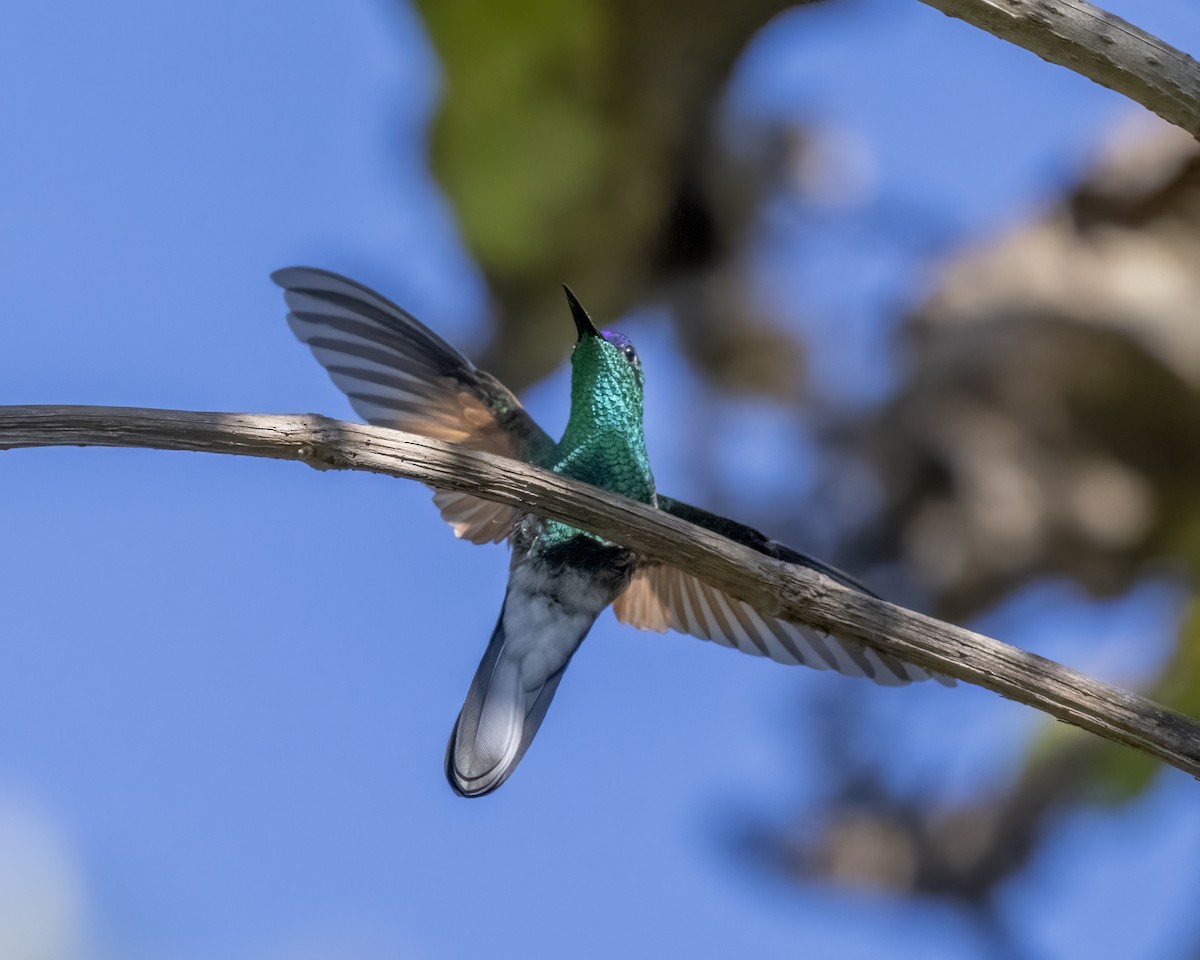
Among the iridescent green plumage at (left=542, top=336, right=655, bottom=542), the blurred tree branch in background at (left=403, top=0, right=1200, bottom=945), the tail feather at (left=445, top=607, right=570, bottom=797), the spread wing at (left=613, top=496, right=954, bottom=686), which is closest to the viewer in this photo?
the tail feather at (left=445, top=607, right=570, bottom=797)

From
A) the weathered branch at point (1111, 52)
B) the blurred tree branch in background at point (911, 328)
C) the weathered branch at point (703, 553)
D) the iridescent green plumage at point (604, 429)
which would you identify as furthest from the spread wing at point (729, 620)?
the blurred tree branch in background at point (911, 328)

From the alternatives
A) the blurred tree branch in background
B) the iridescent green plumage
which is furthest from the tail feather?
the blurred tree branch in background

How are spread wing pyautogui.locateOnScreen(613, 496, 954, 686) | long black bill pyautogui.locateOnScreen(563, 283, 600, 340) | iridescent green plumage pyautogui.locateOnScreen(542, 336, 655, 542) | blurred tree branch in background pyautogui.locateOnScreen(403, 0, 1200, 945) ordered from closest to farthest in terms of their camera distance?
spread wing pyautogui.locateOnScreen(613, 496, 954, 686)
long black bill pyautogui.locateOnScreen(563, 283, 600, 340)
iridescent green plumage pyautogui.locateOnScreen(542, 336, 655, 542)
blurred tree branch in background pyautogui.locateOnScreen(403, 0, 1200, 945)

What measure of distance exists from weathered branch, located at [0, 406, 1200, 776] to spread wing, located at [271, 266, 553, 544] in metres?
0.93

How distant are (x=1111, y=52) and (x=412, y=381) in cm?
160

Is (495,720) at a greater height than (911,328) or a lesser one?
lesser

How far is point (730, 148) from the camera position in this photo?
5.34 meters

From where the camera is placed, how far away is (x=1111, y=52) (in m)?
1.94

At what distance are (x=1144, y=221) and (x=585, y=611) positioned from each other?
3.64m

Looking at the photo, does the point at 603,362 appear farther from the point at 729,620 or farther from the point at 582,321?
the point at 729,620

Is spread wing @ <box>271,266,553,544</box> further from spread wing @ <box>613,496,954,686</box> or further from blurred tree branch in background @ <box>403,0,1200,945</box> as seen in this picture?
blurred tree branch in background @ <box>403,0,1200,945</box>

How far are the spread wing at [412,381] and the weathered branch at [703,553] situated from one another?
927 mm

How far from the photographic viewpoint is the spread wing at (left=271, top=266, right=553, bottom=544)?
288 cm

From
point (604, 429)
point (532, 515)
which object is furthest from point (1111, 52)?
point (532, 515)
